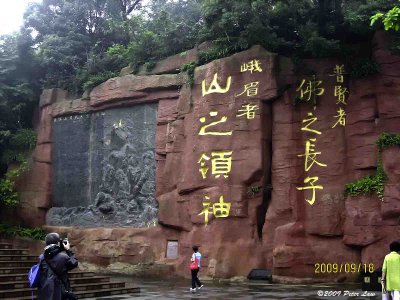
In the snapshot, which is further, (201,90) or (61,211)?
(61,211)

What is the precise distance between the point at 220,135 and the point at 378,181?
15.5 feet

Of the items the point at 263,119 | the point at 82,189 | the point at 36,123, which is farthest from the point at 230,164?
the point at 36,123

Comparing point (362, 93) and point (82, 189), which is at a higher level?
point (362, 93)

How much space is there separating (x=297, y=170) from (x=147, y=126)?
5.72 metres

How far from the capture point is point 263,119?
1505 centimetres

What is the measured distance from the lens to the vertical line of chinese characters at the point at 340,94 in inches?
573

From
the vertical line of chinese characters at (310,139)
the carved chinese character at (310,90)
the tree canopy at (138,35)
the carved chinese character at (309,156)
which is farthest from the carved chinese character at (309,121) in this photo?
the tree canopy at (138,35)

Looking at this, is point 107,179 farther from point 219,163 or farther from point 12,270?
point 12,270

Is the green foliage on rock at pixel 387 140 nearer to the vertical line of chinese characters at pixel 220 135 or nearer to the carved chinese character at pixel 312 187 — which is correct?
the carved chinese character at pixel 312 187

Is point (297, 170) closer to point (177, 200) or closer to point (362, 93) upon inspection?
point (362, 93)

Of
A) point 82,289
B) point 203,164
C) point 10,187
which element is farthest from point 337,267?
point 10,187

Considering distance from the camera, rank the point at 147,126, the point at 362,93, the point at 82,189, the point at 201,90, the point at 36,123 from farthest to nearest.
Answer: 1. the point at 36,123
2. the point at 82,189
3. the point at 147,126
4. the point at 201,90
5. the point at 362,93

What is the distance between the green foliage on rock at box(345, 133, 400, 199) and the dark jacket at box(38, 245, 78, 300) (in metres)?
10.1

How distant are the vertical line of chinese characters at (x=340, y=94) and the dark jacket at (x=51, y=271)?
1104cm
